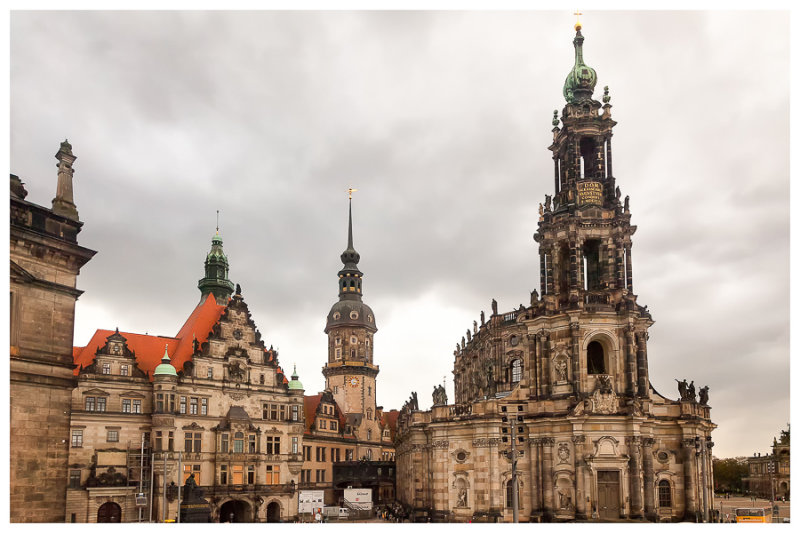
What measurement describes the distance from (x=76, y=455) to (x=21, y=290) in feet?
127

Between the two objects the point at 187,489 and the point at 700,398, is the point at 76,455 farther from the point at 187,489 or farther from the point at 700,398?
the point at 700,398

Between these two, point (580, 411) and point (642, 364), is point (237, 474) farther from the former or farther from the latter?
point (642, 364)

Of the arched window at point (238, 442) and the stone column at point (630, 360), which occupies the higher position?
the stone column at point (630, 360)

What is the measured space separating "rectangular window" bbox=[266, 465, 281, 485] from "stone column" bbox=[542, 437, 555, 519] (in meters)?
24.2

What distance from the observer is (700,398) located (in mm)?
60781

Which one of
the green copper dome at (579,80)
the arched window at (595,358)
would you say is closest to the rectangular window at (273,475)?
the arched window at (595,358)

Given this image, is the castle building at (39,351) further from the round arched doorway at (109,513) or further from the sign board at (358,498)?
the sign board at (358,498)

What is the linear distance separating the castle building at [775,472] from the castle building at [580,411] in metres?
59.3

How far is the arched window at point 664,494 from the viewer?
188 feet

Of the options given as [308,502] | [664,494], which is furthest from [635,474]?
[308,502]

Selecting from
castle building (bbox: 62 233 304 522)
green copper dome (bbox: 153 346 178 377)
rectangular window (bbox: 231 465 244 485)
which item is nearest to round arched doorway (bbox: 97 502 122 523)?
castle building (bbox: 62 233 304 522)

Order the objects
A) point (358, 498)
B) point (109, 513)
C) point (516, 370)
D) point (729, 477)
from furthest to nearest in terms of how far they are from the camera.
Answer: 1. point (729, 477)
2. point (358, 498)
3. point (516, 370)
4. point (109, 513)

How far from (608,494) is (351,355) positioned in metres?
47.9

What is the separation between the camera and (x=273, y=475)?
6775 cm
